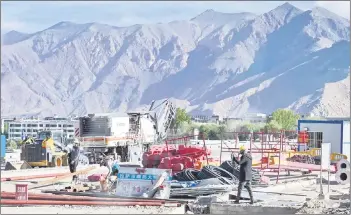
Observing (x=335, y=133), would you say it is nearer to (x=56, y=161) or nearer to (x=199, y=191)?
(x=56, y=161)

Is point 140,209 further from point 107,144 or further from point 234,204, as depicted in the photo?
point 107,144

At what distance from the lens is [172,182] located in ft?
59.3

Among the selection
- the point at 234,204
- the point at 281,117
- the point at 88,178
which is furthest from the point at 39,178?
the point at 281,117

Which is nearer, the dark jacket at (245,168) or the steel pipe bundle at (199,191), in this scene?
the dark jacket at (245,168)

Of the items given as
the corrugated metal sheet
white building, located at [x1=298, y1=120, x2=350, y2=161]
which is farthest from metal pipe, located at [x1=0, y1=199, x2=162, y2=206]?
the corrugated metal sheet

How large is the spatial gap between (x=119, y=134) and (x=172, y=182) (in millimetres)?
15710

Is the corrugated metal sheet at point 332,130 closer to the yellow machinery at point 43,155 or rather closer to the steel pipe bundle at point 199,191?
the yellow machinery at point 43,155

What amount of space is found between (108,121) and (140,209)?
19.7 meters

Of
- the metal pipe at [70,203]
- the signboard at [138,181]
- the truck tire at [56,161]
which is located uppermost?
the signboard at [138,181]

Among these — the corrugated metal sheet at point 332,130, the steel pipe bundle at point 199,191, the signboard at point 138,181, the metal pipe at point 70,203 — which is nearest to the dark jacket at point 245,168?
the metal pipe at point 70,203

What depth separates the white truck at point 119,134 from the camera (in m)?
32.3

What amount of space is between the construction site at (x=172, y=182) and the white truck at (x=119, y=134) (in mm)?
55

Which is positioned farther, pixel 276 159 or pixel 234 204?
pixel 276 159

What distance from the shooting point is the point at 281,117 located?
120375 millimetres
